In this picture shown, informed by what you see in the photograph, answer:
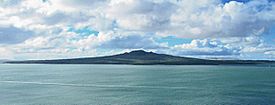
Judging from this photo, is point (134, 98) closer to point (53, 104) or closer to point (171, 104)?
point (171, 104)

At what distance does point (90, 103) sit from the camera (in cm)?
5794

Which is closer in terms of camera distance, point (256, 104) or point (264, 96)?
point (256, 104)

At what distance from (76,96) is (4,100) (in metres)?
12.8

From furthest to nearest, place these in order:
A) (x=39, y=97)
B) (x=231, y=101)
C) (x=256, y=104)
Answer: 1. (x=39, y=97)
2. (x=231, y=101)
3. (x=256, y=104)

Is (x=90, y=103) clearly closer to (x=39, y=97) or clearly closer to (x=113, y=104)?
(x=113, y=104)

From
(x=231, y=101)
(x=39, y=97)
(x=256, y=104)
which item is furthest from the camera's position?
(x=39, y=97)

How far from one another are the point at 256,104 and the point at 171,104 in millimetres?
13423

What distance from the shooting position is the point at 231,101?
59531mm

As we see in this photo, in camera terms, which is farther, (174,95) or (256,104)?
(174,95)

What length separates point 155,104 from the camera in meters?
57.0

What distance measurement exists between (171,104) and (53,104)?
1896 cm

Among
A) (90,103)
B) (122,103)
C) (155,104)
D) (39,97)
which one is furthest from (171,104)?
(39,97)

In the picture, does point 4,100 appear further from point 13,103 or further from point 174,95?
point 174,95

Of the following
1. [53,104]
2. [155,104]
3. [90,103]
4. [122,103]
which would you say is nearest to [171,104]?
[155,104]
